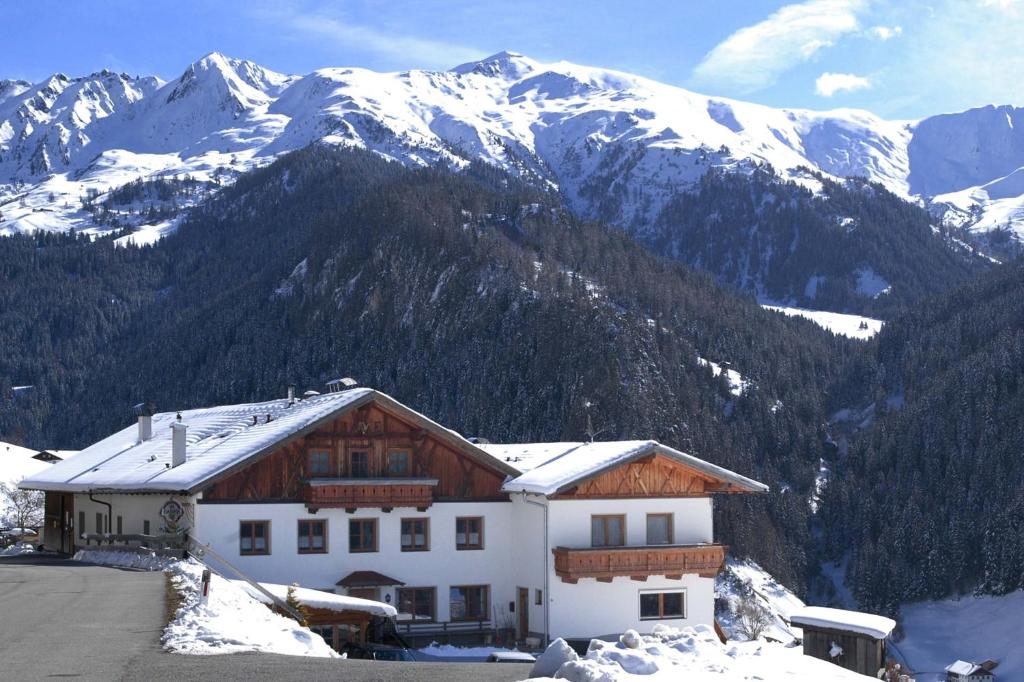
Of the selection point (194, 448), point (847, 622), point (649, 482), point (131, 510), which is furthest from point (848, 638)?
point (194, 448)

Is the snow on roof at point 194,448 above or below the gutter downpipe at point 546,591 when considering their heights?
above

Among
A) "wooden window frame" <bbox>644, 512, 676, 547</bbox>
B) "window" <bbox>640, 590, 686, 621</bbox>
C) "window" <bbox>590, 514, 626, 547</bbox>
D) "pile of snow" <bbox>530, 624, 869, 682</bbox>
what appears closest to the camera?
"pile of snow" <bbox>530, 624, 869, 682</bbox>

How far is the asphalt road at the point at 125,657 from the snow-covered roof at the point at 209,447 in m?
14.9

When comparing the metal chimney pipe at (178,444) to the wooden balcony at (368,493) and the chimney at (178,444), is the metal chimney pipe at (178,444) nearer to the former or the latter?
the chimney at (178,444)

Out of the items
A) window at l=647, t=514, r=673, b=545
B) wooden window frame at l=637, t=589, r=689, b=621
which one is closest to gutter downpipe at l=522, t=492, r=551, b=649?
wooden window frame at l=637, t=589, r=689, b=621

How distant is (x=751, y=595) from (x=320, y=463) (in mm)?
102764

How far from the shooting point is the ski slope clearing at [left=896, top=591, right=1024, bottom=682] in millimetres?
132750

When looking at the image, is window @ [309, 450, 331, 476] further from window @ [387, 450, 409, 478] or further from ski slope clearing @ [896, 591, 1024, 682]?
ski slope clearing @ [896, 591, 1024, 682]

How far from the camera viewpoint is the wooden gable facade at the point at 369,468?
47938 mm

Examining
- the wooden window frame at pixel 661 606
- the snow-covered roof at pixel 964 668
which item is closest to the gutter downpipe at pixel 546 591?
the wooden window frame at pixel 661 606

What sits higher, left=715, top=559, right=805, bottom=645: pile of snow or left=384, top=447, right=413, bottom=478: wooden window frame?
left=384, top=447, right=413, bottom=478: wooden window frame

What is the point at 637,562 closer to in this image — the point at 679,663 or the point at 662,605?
the point at 662,605

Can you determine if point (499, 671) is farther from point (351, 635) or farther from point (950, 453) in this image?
point (950, 453)

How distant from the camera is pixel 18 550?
62.2m
